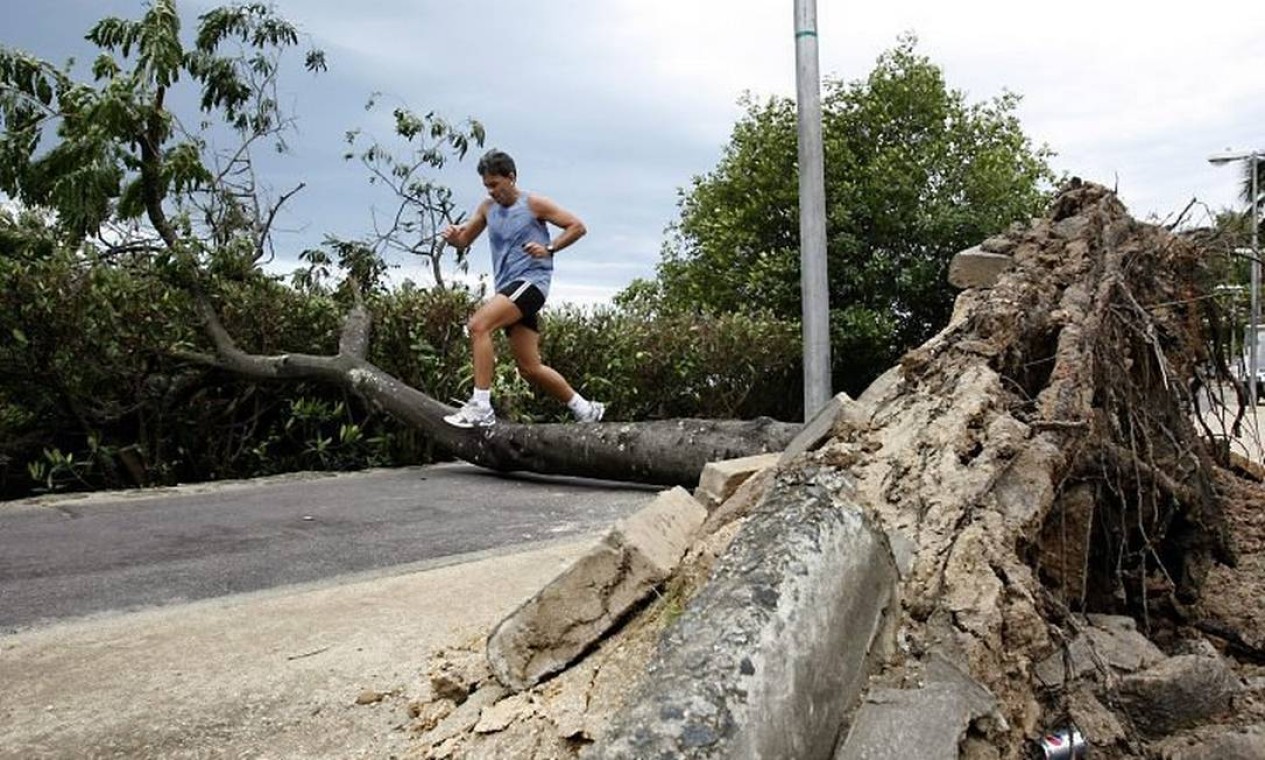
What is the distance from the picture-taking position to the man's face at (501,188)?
6.02 meters

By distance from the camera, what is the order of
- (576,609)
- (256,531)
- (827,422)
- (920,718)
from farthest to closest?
(256,531)
(827,422)
(576,609)
(920,718)

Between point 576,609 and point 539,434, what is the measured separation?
418 cm

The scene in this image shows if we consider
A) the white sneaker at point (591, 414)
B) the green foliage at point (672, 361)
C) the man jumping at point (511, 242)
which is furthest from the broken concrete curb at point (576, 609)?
the green foliage at point (672, 361)

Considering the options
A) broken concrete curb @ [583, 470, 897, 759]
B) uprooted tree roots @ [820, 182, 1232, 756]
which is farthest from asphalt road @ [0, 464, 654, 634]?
broken concrete curb @ [583, 470, 897, 759]

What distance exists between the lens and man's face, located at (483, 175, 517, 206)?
19.7 feet

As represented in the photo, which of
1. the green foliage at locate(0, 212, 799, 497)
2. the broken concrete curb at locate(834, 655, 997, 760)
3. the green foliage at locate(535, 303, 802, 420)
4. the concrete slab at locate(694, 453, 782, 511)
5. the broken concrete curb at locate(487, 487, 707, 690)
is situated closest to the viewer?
the broken concrete curb at locate(834, 655, 997, 760)

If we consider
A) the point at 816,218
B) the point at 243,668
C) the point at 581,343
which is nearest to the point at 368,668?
the point at 243,668

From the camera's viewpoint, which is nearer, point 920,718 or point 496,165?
point 920,718

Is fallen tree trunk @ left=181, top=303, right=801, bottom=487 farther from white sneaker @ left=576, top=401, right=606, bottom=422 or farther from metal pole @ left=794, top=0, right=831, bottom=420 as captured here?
metal pole @ left=794, top=0, right=831, bottom=420

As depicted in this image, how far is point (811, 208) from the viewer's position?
639 centimetres

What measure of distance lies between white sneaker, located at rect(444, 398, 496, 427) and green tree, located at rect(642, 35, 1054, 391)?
8170 mm

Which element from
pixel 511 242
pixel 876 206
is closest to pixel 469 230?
pixel 511 242

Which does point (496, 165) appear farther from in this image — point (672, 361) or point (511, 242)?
point (672, 361)

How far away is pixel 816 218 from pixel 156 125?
17.3 feet
